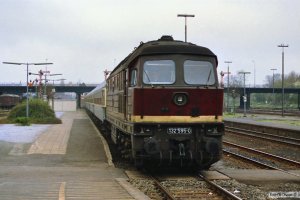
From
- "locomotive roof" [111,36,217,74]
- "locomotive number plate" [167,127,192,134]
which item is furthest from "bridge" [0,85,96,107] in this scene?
"locomotive number plate" [167,127,192,134]

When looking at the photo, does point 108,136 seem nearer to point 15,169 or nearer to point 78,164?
point 78,164

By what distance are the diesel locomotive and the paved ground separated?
1248 millimetres

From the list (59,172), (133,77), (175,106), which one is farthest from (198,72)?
(59,172)

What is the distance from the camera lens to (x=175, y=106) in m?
12.7

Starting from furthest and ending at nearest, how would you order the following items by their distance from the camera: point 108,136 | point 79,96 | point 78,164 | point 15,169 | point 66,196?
point 79,96, point 108,136, point 78,164, point 15,169, point 66,196

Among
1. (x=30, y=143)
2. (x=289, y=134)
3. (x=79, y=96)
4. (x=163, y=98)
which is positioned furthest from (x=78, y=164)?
(x=79, y=96)

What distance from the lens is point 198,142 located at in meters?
12.8

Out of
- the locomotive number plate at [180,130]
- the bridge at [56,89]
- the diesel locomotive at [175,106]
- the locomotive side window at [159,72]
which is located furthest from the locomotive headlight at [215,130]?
the bridge at [56,89]

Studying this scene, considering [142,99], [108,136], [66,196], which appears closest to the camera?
[66,196]

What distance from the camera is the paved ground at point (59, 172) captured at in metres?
9.72

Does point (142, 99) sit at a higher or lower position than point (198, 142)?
higher

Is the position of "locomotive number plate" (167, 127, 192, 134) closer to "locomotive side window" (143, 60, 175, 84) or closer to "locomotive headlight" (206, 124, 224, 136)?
"locomotive headlight" (206, 124, 224, 136)

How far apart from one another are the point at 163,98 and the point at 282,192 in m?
3.74

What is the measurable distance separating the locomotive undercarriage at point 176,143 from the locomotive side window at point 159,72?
117cm
